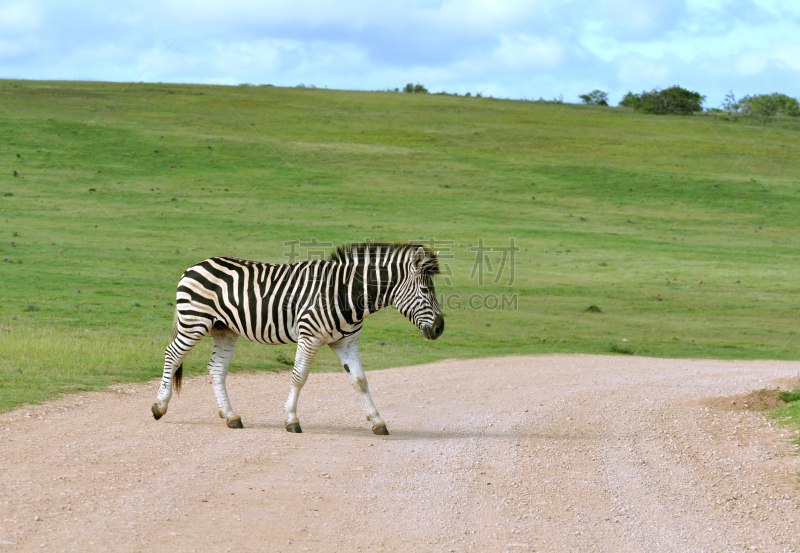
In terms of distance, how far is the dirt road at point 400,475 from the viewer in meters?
6.43

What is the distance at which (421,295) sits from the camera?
393 inches

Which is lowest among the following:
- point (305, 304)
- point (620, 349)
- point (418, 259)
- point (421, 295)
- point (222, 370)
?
point (620, 349)

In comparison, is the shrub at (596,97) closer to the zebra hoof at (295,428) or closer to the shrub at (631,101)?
the shrub at (631,101)

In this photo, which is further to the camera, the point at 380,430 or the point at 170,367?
the point at 170,367

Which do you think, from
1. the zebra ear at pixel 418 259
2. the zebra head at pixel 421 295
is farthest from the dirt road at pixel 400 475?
the zebra ear at pixel 418 259

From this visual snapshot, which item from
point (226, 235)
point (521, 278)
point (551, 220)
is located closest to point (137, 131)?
point (226, 235)

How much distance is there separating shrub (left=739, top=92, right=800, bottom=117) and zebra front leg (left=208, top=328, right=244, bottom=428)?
78.4 m

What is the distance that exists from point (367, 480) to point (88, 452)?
290cm

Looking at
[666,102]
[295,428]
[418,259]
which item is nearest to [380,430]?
[295,428]

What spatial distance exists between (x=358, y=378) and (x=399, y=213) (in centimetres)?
2837

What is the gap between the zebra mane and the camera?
1016 cm

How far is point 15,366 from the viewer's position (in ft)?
42.7

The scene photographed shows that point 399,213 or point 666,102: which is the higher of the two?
point 666,102

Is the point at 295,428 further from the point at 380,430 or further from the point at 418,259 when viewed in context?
the point at 418,259
